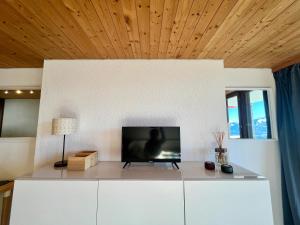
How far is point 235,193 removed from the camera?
1362mm

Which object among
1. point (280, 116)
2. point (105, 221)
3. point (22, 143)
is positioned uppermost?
point (280, 116)

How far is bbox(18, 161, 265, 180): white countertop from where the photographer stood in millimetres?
1412

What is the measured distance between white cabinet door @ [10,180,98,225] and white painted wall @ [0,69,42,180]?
1.11 meters

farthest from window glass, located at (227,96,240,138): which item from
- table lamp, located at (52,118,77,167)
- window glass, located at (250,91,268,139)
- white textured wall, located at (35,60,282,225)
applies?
table lamp, located at (52,118,77,167)

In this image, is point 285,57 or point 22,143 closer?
point 285,57

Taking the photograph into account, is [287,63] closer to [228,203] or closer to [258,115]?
[258,115]

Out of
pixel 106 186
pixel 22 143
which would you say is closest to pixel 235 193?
pixel 106 186

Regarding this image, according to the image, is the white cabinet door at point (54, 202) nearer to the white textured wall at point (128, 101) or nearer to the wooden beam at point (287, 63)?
the white textured wall at point (128, 101)

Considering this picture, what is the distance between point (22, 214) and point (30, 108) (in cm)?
176

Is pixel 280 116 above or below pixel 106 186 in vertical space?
above

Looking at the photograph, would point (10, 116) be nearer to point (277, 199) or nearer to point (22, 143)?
point (22, 143)

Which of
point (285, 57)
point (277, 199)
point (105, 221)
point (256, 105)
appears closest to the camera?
point (105, 221)

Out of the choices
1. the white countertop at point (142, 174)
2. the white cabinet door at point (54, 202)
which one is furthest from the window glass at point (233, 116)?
the white cabinet door at point (54, 202)

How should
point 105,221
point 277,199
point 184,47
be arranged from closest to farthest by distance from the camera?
point 105,221 → point 184,47 → point 277,199
